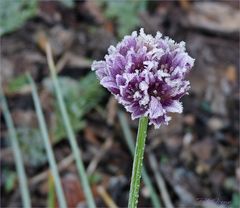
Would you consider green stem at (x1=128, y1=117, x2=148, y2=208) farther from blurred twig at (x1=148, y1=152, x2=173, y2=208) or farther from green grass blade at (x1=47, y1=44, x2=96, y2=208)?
blurred twig at (x1=148, y1=152, x2=173, y2=208)

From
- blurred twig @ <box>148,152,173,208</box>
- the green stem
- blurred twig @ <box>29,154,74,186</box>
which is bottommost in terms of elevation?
blurred twig @ <box>148,152,173,208</box>

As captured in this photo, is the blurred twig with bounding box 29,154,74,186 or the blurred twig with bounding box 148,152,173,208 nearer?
the blurred twig with bounding box 148,152,173,208

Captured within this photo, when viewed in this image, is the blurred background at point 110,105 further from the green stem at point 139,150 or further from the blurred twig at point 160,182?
the green stem at point 139,150

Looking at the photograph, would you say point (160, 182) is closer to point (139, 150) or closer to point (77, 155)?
point (77, 155)

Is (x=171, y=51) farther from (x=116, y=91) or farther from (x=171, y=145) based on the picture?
(x=171, y=145)

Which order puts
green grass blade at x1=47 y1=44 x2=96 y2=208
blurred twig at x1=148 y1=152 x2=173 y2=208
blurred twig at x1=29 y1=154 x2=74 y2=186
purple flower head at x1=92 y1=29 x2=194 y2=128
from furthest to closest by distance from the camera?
blurred twig at x1=29 y1=154 x2=74 y2=186 < blurred twig at x1=148 y1=152 x2=173 y2=208 < green grass blade at x1=47 y1=44 x2=96 y2=208 < purple flower head at x1=92 y1=29 x2=194 y2=128

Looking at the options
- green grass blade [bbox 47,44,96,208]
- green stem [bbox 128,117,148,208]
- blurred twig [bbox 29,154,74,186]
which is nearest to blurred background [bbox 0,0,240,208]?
blurred twig [bbox 29,154,74,186]

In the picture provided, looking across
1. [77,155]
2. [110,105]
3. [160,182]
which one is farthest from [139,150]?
[110,105]
